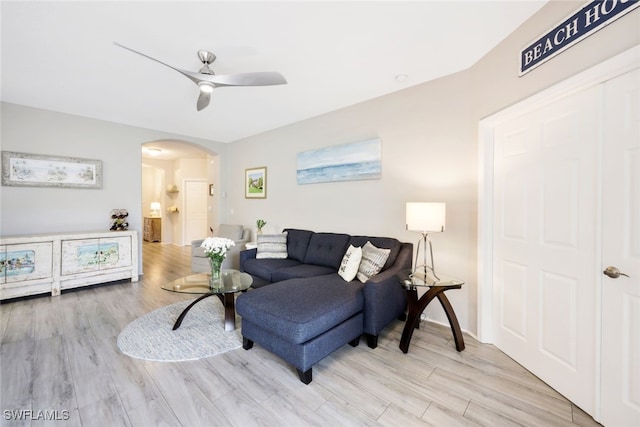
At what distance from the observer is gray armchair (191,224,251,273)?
445cm

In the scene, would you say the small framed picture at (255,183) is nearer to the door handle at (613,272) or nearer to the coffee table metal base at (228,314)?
the coffee table metal base at (228,314)

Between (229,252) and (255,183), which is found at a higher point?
(255,183)

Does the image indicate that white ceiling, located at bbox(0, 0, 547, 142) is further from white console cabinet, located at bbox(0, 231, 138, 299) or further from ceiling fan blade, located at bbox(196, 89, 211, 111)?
white console cabinet, located at bbox(0, 231, 138, 299)

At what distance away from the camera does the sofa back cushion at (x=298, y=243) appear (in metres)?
3.69

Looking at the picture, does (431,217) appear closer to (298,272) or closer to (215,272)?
(298,272)

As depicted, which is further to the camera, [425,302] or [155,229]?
[155,229]

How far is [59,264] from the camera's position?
3553 mm

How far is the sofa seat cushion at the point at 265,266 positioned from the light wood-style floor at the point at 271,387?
3.52ft

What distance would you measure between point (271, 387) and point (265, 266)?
1720mm

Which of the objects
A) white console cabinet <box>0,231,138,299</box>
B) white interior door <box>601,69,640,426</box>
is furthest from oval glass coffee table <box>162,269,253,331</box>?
white interior door <box>601,69,640,426</box>

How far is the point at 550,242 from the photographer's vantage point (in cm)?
182

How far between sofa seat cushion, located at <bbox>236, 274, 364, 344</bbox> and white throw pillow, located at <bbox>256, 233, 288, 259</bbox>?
1320 mm

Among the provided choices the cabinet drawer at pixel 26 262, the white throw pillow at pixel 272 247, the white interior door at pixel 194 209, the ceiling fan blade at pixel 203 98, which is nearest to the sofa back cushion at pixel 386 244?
the white throw pillow at pixel 272 247

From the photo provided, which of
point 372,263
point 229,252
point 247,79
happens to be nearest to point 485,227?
point 372,263
